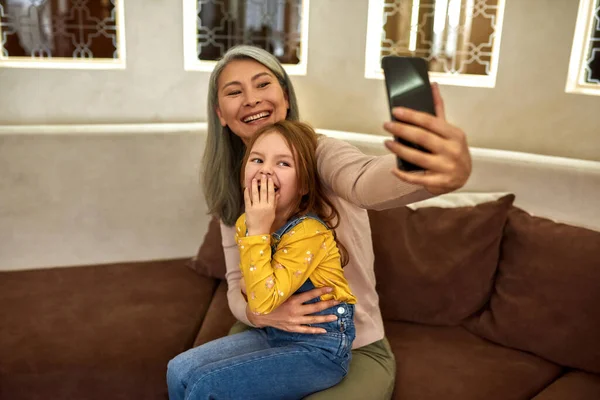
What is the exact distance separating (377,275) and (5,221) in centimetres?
156

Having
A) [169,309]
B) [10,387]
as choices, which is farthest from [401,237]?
[10,387]

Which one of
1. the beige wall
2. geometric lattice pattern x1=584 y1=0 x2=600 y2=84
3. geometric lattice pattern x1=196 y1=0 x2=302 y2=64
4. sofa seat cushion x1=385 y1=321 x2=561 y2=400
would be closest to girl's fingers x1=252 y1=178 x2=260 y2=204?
sofa seat cushion x1=385 y1=321 x2=561 y2=400

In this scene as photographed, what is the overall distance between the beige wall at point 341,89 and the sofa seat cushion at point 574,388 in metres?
0.86

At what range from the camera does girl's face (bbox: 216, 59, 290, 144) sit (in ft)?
5.20

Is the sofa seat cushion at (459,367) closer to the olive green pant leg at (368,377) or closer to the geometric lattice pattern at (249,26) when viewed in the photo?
the olive green pant leg at (368,377)

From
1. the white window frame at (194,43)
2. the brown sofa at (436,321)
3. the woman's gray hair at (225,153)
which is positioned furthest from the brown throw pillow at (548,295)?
the white window frame at (194,43)

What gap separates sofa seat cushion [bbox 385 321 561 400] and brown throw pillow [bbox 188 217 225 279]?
71 centimetres

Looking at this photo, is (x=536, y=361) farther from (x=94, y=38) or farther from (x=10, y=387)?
(x=94, y=38)

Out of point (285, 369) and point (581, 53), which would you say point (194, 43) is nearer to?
point (581, 53)

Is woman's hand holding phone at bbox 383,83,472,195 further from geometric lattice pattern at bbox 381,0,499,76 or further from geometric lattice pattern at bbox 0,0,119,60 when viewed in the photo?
geometric lattice pattern at bbox 0,0,119,60

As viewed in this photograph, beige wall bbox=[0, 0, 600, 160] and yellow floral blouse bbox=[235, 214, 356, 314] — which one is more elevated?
beige wall bbox=[0, 0, 600, 160]

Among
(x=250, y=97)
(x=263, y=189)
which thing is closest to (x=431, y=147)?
(x=263, y=189)

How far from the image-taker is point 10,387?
65.0 inches

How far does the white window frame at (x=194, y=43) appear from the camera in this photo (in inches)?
104
